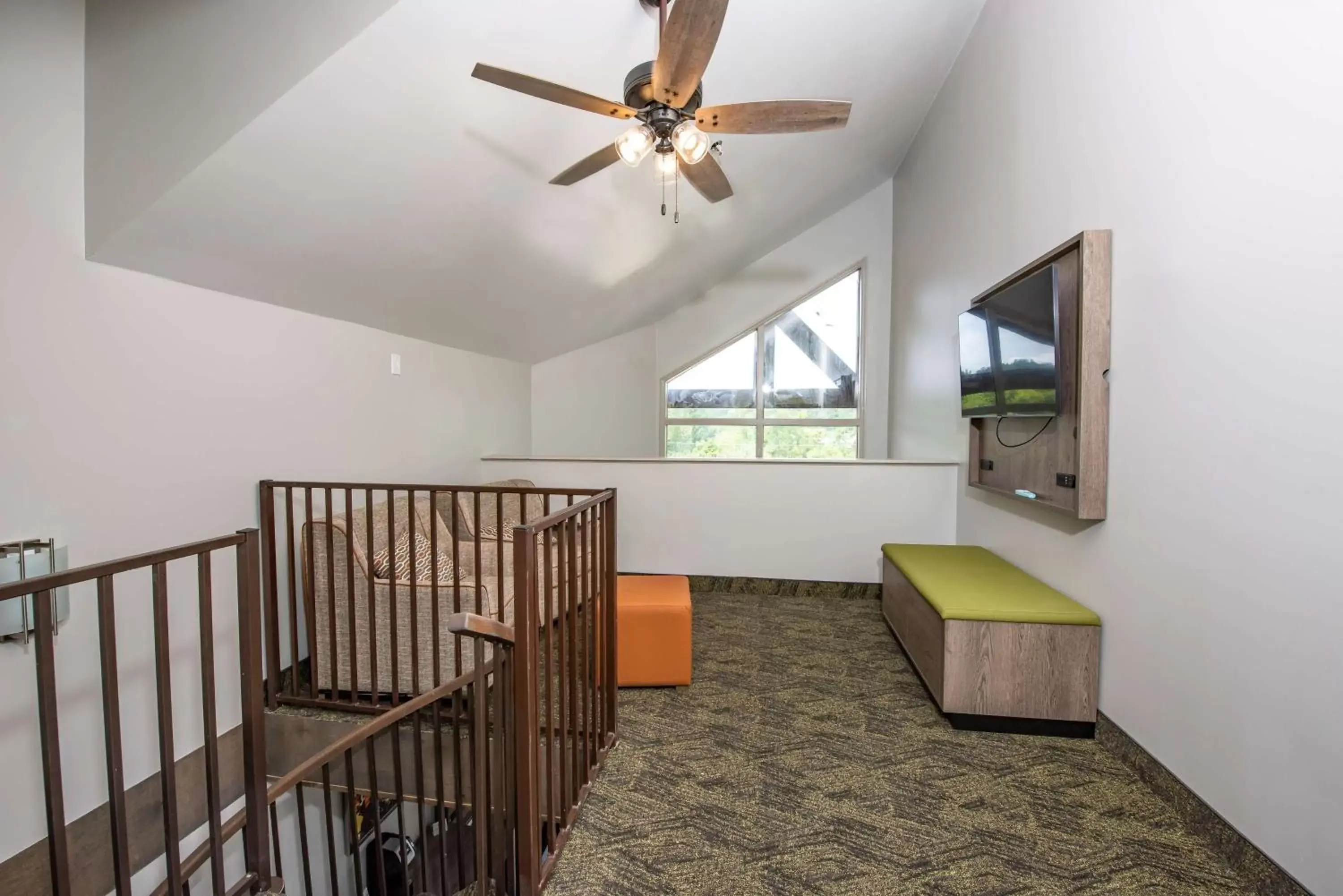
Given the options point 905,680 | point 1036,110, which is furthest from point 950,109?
point 905,680

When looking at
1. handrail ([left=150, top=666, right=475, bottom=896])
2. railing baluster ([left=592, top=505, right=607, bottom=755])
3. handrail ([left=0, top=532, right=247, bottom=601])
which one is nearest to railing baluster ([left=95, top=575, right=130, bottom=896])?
handrail ([left=0, top=532, right=247, bottom=601])

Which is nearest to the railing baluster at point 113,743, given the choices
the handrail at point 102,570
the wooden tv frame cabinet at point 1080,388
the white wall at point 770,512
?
the handrail at point 102,570

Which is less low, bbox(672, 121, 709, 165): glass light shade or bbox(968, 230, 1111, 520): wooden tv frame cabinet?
bbox(672, 121, 709, 165): glass light shade

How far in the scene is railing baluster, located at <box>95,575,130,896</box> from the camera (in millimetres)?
1046

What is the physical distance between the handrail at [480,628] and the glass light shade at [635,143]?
5.29 feet

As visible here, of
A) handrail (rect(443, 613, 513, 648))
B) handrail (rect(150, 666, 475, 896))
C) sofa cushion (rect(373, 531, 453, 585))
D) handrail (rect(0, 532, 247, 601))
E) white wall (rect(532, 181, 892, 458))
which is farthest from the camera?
white wall (rect(532, 181, 892, 458))

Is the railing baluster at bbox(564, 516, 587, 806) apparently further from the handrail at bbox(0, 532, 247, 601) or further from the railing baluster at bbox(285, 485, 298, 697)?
the railing baluster at bbox(285, 485, 298, 697)

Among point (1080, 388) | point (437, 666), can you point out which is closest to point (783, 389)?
point (1080, 388)

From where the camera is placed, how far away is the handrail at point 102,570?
0.90 meters

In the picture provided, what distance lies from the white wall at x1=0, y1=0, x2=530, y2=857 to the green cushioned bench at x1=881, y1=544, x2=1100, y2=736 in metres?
2.98

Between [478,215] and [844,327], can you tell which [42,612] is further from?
[844,327]

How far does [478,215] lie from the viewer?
2.80 metres

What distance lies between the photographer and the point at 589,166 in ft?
7.62

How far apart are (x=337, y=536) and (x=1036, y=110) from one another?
3.79 meters
